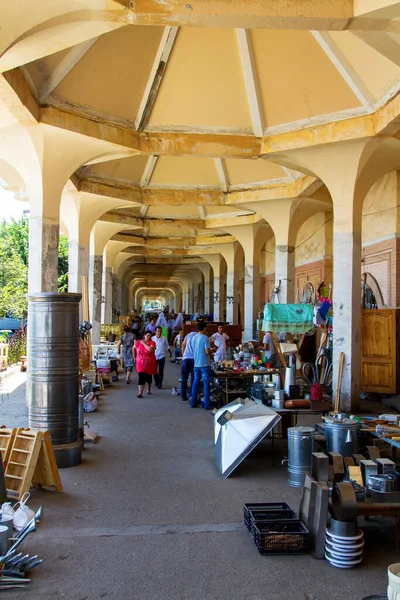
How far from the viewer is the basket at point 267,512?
4.71m

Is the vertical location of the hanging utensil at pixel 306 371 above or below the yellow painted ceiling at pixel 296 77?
below

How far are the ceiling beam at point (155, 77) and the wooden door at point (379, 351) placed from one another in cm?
579

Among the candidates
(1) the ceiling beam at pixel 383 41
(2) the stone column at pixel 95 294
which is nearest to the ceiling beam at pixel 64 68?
(1) the ceiling beam at pixel 383 41

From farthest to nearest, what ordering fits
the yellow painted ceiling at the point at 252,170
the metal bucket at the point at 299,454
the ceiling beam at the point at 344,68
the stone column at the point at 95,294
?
the stone column at the point at 95,294
the yellow painted ceiling at the point at 252,170
the ceiling beam at the point at 344,68
the metal bucket at the point at 299,454

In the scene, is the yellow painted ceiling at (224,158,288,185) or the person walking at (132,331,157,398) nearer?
the person walking at (132,331,157,398)

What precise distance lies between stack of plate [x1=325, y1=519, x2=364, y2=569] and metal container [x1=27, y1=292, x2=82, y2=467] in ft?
11.7

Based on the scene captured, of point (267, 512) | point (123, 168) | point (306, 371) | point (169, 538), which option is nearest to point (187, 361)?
point (306, 371)

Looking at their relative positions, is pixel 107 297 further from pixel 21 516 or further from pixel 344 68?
pixel 21 516

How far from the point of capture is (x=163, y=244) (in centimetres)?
2373

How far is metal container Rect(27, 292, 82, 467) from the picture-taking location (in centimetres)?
657

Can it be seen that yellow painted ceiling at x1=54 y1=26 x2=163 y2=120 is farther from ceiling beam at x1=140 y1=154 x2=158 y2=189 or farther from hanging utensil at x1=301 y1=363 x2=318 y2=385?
hanging utensil at x1=301 y1=363 x2=318 y2=385

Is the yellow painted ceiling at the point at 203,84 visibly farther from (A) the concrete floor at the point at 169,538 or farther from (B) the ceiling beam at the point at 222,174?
(A) the concrete floor at the point at 169,538

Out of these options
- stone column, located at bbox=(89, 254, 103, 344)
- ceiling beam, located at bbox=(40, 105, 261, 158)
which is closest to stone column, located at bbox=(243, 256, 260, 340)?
stone column, located at bbox=(89, 254, 103, 344)

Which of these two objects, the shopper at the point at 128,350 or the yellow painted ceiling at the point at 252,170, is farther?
the shopper at the point at 128,350
